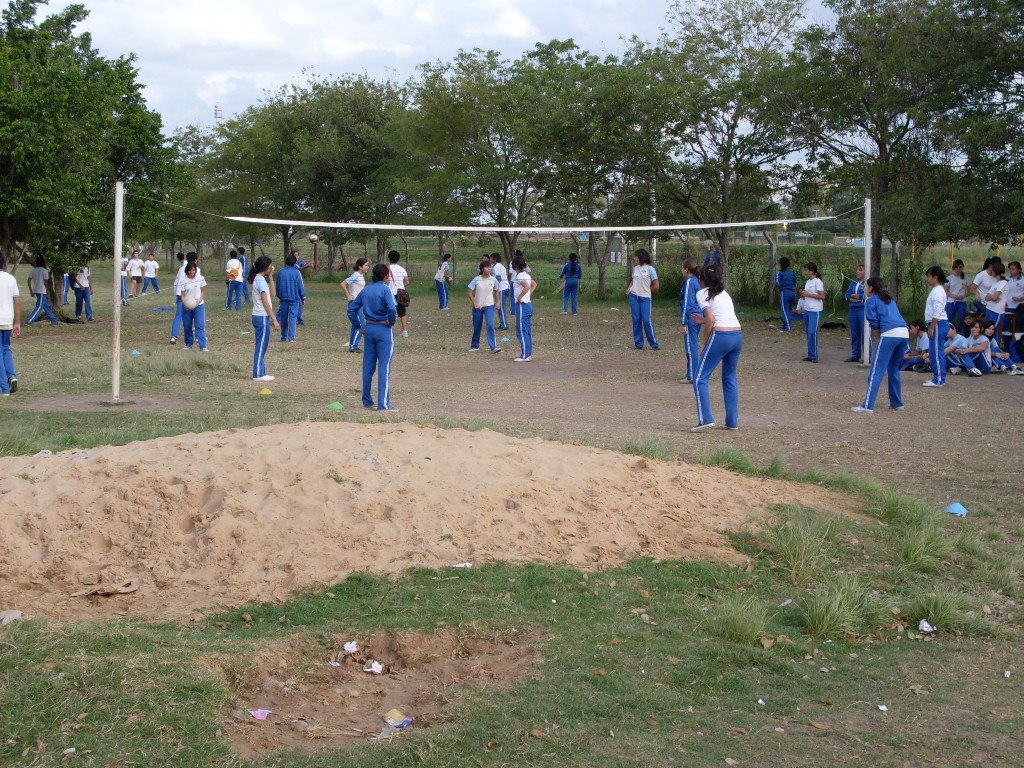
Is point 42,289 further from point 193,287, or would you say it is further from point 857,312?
point 857,312

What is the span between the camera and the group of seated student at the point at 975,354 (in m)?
17.1

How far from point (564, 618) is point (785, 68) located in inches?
824

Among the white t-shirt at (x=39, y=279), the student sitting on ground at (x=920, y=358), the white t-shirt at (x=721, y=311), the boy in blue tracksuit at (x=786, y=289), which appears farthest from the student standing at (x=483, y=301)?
the white t-shirt at (x=39, y=279)

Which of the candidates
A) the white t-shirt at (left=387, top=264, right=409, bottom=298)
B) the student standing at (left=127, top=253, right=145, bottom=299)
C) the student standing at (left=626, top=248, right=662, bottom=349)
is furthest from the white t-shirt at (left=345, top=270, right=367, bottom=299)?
the student standing at (left=127, top=253, right=145, bottom=299)

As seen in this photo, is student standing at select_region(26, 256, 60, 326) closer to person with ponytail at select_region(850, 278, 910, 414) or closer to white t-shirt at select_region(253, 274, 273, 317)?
white t-shirt at select_region(253, 274, 273, 317)

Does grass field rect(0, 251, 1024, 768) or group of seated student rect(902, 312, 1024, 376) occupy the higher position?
group of seated student rect(902, 312, 1024, 376)

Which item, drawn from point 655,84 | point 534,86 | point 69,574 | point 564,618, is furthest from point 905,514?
point 534,86

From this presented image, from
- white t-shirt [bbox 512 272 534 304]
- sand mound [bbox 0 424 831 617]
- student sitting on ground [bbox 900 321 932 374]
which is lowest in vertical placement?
sand mound [bbox 0 424 831 617]

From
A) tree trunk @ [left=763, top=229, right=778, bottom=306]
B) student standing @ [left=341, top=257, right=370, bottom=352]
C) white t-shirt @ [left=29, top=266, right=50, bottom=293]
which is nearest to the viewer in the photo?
student standing @ [left=341, top=257, right=370, bottom=352]

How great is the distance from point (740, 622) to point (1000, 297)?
14.7 meters

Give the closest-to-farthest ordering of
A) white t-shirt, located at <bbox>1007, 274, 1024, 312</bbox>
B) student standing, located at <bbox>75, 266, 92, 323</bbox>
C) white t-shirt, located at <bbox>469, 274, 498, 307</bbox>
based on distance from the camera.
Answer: white t-shirt, located at <bbox>1007, 274, 1024, 312</bbox> → white t-shirt, located at <bbox>469, 274, 498, 307</bbox> → student standing, located at <bbox>75, 266, 92, 323</bbox>

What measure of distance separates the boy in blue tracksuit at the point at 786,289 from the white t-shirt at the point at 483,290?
269 inches

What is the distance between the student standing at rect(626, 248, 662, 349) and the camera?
64.2 ft

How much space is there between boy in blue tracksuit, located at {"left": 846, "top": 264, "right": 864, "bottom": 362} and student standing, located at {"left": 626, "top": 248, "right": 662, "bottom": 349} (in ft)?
11.3
